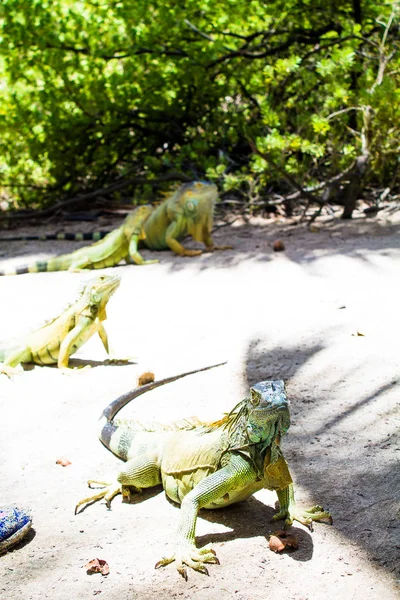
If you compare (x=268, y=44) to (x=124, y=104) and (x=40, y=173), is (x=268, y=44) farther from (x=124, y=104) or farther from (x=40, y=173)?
(x=40, y=173)

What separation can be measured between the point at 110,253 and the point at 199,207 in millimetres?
1166

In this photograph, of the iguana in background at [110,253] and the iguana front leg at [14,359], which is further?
the iguana in background at [110,253]

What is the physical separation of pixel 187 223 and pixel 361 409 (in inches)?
204

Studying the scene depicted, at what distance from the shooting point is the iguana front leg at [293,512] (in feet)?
9.40

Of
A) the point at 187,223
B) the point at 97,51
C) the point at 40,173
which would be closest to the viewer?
the point at 187,223

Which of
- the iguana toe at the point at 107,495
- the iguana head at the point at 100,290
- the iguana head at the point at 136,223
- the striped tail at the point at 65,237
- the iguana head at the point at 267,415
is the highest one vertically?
the iguana head at the point at 267,415

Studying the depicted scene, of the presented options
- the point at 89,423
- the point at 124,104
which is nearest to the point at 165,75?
the point at 124,104

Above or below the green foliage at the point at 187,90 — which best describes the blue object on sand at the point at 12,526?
below

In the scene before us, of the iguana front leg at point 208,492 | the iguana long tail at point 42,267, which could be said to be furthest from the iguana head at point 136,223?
the iguana front leg at point 208,492

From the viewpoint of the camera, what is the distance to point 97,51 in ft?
32.1

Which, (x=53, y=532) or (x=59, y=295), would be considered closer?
(x=53, y=532)

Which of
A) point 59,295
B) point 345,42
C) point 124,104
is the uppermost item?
point 345,42

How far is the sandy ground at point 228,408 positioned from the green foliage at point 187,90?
181 cm

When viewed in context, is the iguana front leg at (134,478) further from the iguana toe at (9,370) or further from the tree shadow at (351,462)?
the iguana toe at (9,370)
